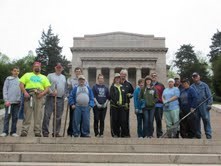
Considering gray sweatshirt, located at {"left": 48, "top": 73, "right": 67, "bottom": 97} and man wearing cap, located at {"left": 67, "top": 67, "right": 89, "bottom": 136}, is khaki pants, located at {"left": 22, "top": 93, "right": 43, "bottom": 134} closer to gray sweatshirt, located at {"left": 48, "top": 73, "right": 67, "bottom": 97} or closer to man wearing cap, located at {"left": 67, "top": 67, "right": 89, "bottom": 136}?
gray sweatshirt, located at {"left": 48, "top": 73, "right": 67, "bottom": 97}

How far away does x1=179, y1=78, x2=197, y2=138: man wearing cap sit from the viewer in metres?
8.55

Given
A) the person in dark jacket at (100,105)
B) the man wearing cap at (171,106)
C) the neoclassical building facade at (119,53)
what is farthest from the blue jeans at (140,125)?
the neoclassical building facade at (119,53)

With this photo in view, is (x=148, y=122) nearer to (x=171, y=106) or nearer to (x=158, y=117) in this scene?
(x=158, y=117)

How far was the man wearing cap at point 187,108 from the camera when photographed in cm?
855

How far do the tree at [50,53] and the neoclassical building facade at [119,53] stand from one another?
12006 millimetres

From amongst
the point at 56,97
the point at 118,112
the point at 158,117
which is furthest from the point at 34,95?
the point at 158,117

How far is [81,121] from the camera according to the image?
825cm

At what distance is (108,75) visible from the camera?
45.7m

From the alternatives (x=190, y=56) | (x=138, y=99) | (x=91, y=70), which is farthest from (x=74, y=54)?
(x=138, y=99)

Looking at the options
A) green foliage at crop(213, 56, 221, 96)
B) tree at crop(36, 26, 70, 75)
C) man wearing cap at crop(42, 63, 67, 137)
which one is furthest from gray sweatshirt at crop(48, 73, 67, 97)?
tree at crop(36, 26, 70, 75)

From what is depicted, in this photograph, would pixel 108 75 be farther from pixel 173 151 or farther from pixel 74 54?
pixel 173 151

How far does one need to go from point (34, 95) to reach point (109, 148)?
8.33ft

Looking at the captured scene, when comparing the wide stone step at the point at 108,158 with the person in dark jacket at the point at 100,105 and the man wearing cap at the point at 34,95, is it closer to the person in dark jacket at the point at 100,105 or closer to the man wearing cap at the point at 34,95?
the man wearing cap at the point at 34,95

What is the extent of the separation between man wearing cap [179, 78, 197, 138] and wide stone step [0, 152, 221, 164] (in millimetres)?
2362
